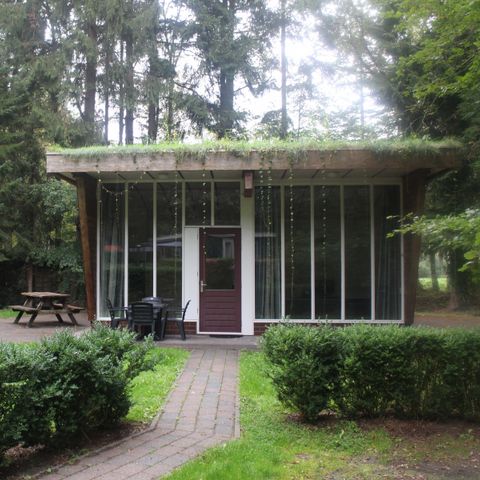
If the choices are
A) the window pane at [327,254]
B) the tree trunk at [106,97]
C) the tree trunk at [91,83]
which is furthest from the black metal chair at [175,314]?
the tree trunk at [106,97]

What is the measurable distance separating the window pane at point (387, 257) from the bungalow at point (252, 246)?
0.8 inches

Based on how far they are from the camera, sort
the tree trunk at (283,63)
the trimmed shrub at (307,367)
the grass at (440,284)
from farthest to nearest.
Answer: the grass at (440,284) → the tree trunk at (283,63) → the trimmed shrub at (307,367)

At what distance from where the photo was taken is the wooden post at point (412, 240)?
32.0 ft

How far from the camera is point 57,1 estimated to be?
57.1 feet

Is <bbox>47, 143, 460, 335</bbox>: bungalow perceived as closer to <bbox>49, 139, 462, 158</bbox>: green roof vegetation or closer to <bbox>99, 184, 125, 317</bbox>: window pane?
<bbox>99, 184, 125, 317</bbox>: window pane

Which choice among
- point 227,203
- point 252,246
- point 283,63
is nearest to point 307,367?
point 252,246

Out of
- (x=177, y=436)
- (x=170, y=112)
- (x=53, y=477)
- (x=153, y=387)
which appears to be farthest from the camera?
(x=170, y=112)

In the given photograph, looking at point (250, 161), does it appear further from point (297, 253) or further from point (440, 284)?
point (440, 284)

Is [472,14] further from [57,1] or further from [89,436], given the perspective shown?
[57,1]

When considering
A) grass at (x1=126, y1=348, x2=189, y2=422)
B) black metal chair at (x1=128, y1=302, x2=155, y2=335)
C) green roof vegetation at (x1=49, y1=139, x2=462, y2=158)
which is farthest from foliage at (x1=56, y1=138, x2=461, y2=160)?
grass at (x1=126, y1=348, x2=189, y2=422)

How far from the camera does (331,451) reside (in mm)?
4355

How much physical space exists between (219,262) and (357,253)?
2.82m

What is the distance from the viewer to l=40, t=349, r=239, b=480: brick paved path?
3.77 metres

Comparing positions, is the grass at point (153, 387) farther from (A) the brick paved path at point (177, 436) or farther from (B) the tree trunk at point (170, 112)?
(B) the tree trunk at point (170, 112)
